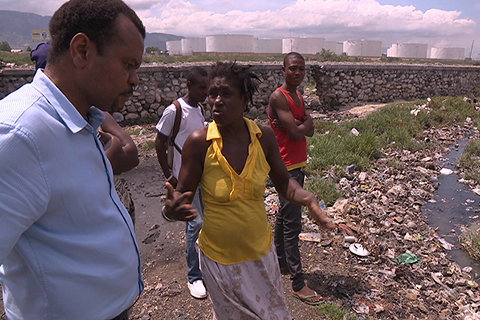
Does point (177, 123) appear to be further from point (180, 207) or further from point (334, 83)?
Result: point (334, 83)

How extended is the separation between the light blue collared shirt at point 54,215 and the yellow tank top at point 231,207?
0.67 meters

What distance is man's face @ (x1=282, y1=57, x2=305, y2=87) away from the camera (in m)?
2.85

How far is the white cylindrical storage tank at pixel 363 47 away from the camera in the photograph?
49.5 m

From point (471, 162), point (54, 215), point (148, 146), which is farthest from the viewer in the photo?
point (148, 146)

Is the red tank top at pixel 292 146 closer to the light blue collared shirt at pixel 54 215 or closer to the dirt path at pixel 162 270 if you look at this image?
the dirt path at pixel 162 270

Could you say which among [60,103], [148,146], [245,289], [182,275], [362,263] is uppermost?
[60,103]

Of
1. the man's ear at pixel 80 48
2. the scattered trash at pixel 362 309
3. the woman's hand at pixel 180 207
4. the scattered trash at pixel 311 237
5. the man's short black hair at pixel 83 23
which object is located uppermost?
the man's short black hair at pixel 83 23

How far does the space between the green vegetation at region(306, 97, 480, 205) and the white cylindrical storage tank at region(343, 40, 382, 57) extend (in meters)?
41.2

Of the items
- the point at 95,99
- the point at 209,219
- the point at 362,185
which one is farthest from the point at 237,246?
the point at 362,185

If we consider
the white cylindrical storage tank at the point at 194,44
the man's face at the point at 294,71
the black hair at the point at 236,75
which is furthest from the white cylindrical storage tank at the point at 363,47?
the black hair at the point at 236,75

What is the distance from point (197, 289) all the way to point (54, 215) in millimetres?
2220

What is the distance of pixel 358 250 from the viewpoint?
371 cm

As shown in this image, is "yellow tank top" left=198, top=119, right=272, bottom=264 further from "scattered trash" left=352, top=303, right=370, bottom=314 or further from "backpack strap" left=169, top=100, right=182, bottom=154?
"scattered trash" left=352, top=303, right=370, bottom=314

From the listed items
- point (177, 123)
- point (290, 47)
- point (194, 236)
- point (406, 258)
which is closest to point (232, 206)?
point (194, 236)
